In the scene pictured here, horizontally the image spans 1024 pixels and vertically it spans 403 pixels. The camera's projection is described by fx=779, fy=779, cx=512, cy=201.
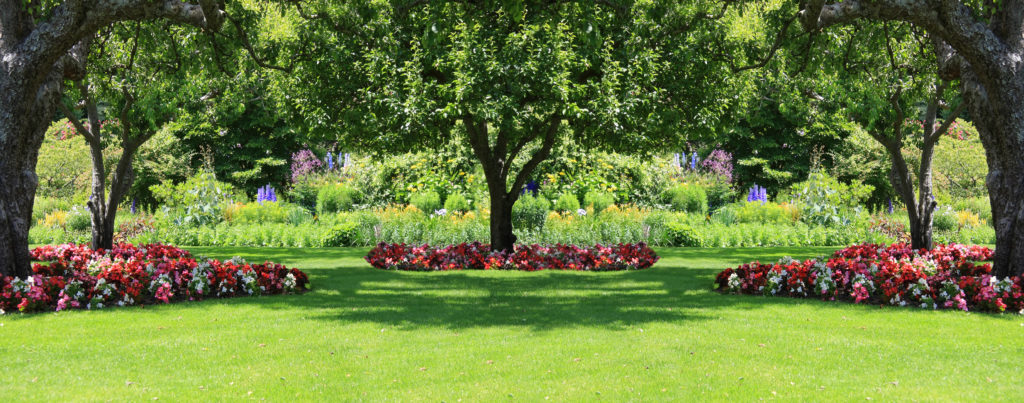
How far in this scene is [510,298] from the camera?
10320 millimetres

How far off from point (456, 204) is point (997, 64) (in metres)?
13.6

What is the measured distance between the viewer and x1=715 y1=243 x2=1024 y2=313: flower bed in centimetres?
904

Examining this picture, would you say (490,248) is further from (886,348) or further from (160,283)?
(886,348)

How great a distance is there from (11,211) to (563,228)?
38.1 ft

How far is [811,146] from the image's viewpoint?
28891 millimetres

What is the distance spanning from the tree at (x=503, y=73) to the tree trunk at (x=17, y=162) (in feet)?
13.0

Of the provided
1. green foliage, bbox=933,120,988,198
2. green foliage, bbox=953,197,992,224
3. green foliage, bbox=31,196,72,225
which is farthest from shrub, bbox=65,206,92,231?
green foliage, bbox=933,120,988,198

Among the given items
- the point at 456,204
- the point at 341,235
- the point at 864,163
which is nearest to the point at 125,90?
the point at 341,235

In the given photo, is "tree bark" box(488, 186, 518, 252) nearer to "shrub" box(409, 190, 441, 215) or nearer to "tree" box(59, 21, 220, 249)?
"tree" box(59, 21, 220, 249)

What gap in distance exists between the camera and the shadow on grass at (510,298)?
8.63 m

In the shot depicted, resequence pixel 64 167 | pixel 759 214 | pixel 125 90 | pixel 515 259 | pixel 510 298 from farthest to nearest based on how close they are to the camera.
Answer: pixel 64 167, pixel 759 214, pixel 125 90, pixel 515 259, pixel 510 298

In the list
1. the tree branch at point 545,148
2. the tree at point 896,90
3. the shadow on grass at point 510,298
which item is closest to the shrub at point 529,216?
the shadow on grass at point 510,298

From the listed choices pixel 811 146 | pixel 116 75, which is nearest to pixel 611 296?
pixel 116 75

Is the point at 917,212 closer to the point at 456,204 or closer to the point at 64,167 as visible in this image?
the point at 456,204
